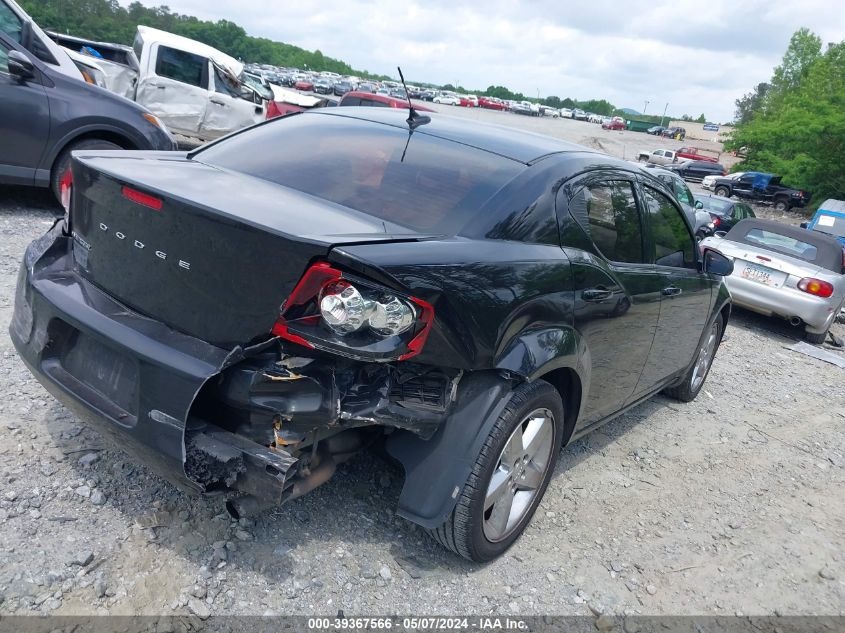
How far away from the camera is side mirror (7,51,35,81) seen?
602 cm

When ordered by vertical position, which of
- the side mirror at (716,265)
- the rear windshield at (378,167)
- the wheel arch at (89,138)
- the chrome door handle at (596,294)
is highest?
the rear windshield at (378,167)

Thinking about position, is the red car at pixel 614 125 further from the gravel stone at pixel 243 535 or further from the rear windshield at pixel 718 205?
the gravel stone at pixel 243 535

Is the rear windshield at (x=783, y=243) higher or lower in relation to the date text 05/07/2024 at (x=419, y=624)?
higher

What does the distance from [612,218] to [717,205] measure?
14114mm

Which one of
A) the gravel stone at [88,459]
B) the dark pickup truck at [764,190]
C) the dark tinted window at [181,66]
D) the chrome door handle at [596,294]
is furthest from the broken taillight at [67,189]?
the dark pickup truck at [764,190]

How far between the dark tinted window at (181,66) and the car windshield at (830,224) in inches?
549

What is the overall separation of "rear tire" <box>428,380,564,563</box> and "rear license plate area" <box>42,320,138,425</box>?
1248 mm

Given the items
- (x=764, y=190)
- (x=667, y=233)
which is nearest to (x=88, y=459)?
(x=667, y=233)

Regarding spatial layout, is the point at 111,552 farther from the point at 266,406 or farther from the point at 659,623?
the point at 659,623

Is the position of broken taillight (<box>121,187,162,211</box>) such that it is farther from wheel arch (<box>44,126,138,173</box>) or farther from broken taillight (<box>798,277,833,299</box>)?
broken taillight (<box>798,277,833,299</box>)

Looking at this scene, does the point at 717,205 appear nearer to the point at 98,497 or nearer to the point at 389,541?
the point at 389,541

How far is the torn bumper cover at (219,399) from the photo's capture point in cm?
225

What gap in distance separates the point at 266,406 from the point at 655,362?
272cm

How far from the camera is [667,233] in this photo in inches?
164
